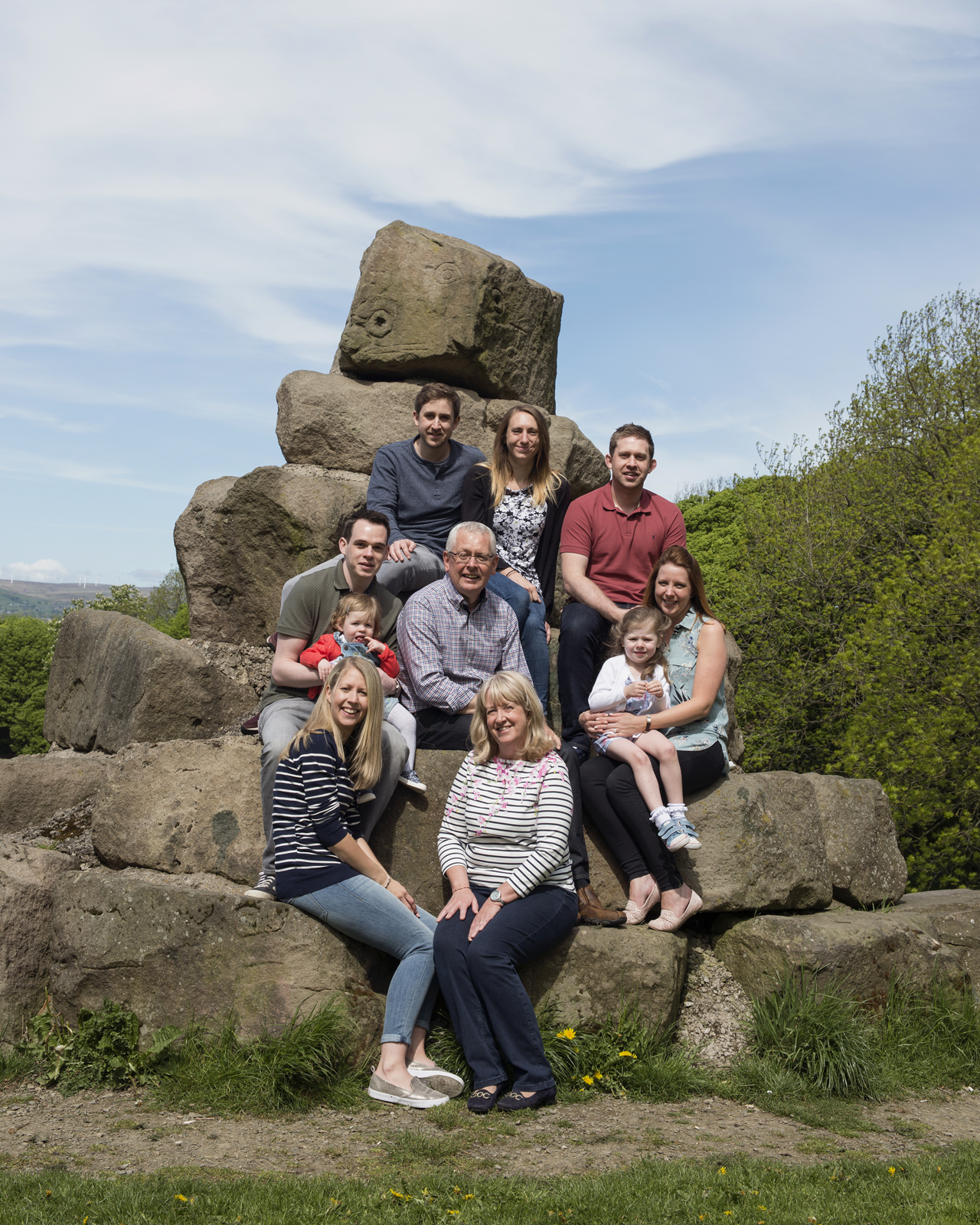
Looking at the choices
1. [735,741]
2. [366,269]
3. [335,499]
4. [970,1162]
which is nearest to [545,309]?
[366,269]

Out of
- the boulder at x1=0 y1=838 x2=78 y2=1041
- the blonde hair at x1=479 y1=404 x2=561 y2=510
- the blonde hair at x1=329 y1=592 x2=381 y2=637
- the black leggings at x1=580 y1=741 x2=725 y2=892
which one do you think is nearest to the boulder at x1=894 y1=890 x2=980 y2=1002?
the black leggings at x1=580 y1=741 x2=725 y2=892

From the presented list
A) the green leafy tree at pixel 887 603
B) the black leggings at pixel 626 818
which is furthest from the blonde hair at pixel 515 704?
the green leafy tree at pixel 887 603

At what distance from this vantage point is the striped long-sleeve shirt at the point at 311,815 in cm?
443

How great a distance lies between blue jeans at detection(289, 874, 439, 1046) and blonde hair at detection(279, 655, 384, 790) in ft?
1.51

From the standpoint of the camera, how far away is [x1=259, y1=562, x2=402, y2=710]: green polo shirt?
5.11 m

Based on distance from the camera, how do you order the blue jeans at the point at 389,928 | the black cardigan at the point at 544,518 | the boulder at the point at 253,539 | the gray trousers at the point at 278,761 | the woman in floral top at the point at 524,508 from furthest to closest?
the boulder at the point at 253,539
the black cardigan at the point at 544,518
the woman in floral top at the point at 524,508
the gray trousers at the point at 278,761
the blue jeans at the point at 389,928

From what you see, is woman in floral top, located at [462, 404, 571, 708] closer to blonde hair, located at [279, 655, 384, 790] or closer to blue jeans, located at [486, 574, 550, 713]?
blue jeans, located at [486, 574, 550, 713]

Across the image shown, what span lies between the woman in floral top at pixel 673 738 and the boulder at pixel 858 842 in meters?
0.94

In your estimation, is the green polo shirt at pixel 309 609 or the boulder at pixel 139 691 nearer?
the green polo shirt at pixel 309 609

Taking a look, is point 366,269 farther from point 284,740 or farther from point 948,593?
point 948,593

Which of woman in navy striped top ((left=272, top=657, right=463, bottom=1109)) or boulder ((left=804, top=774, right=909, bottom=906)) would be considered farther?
boulder ((left=804, top=774, right=909, bottom=906))

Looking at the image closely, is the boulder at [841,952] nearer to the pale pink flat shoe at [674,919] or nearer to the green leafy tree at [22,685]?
the pale pink flat shoe at [674,919]

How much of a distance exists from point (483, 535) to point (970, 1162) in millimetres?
3334

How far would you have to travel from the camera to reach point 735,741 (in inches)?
283
